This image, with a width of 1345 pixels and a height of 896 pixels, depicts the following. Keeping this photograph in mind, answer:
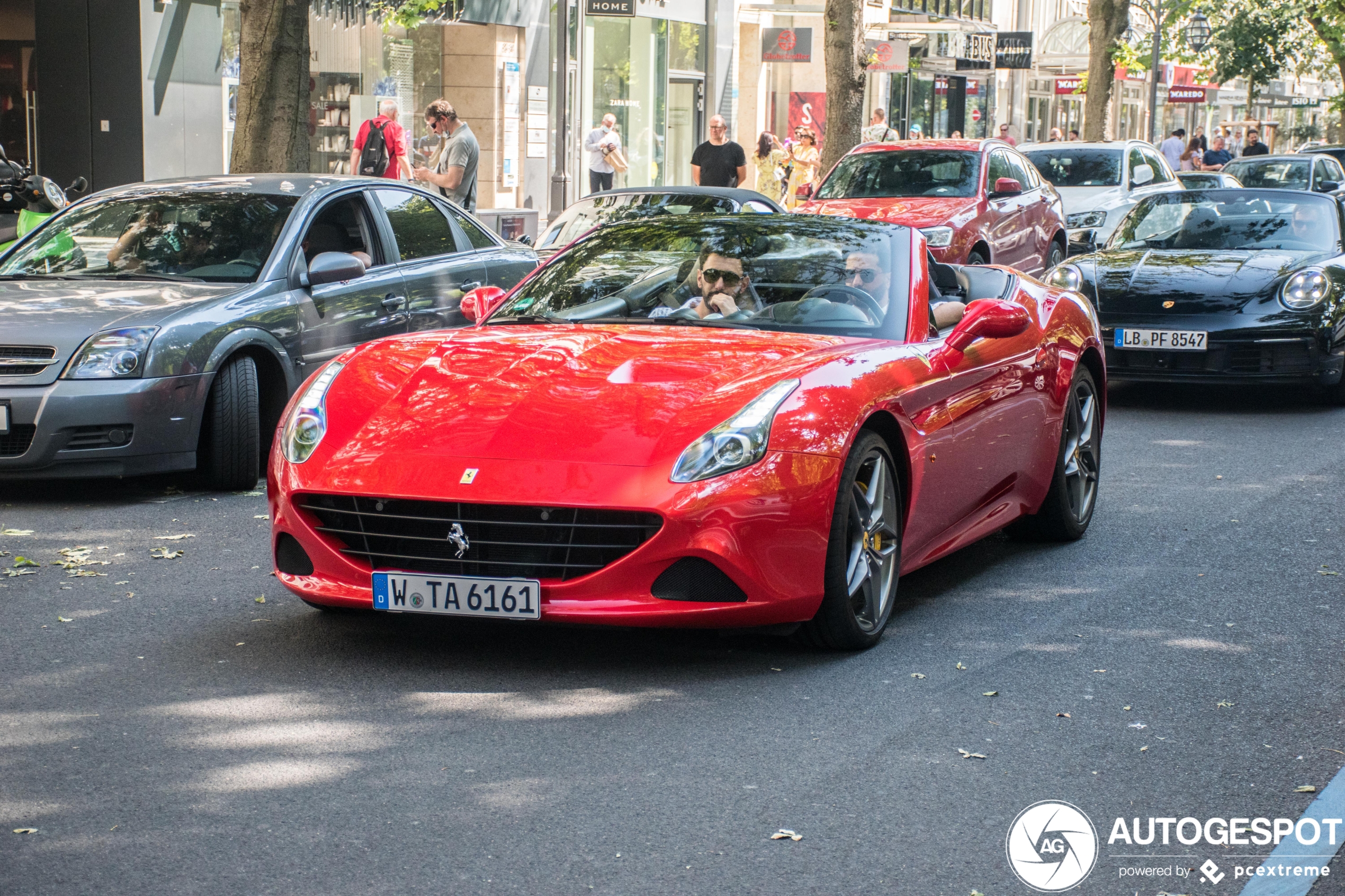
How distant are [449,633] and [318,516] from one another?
0.65 m

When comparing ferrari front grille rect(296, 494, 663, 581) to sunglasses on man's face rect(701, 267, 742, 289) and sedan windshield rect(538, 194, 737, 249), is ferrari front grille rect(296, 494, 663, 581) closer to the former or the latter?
sunglasses on man's face rect(701, 267, 742, 289)

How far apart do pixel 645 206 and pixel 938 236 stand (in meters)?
2.79

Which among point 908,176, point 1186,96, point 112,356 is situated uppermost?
point 1186,96

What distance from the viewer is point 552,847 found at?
381cm

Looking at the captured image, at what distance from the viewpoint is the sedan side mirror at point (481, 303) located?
22.1 ft

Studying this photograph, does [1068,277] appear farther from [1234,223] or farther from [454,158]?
[454,158]

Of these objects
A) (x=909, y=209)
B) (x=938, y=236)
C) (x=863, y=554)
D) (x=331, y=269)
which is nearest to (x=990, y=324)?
(x=863, y=554)

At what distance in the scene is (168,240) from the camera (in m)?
9.12

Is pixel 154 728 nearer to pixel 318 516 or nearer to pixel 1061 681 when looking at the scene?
pixel 318 516

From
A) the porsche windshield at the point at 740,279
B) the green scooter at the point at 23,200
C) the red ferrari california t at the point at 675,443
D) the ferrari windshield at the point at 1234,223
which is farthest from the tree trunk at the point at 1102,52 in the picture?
the red ferrari california t at the point at 675,443

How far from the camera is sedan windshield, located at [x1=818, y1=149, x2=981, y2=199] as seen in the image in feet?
54.9

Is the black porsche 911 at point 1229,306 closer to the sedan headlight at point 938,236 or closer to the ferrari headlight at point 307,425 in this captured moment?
the sedan headlight at point 938,236

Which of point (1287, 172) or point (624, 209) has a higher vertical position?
point (1287, 172)

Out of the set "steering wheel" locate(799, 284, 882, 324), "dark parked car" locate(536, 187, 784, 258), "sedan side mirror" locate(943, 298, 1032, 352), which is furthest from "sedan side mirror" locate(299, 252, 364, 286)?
"dark parked car" locate(536, 187, 784, 258)
